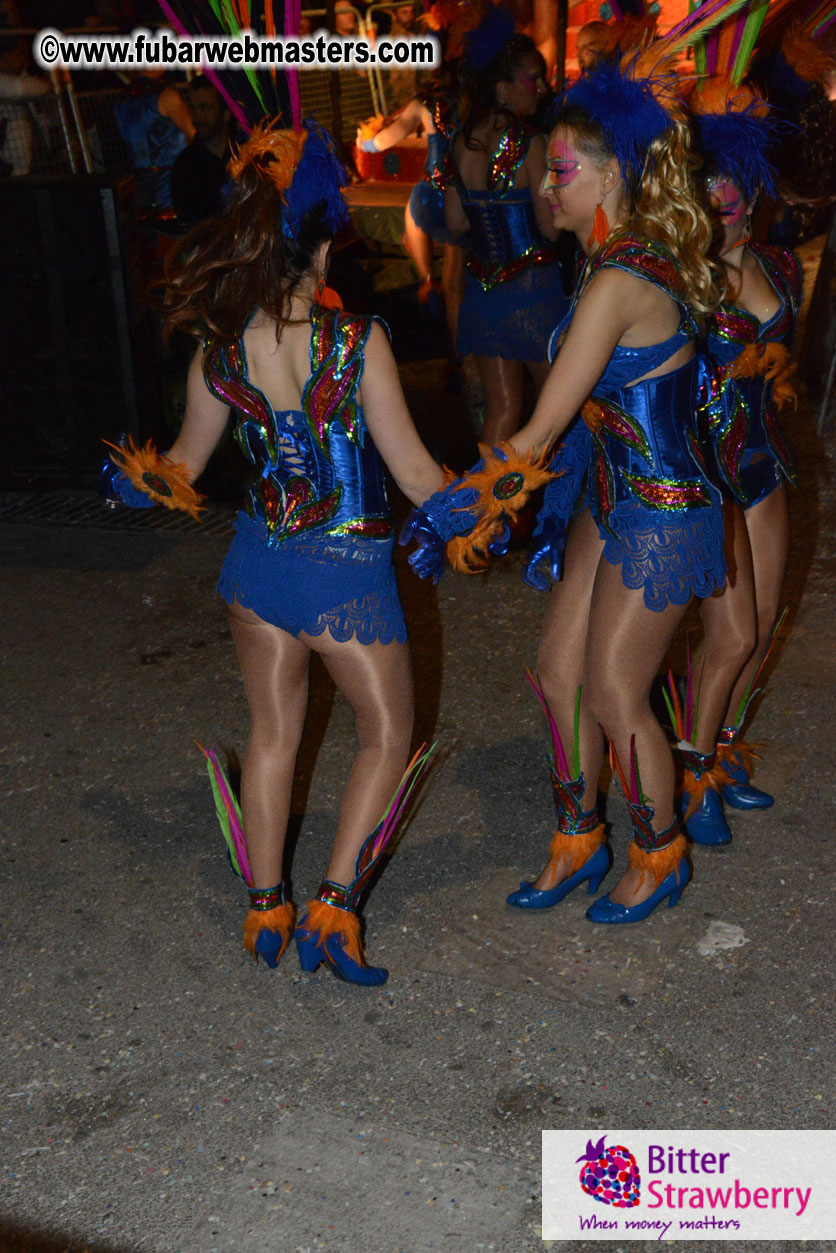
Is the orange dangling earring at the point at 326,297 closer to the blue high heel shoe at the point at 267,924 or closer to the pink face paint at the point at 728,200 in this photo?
the pink face paint at the point at 728,200

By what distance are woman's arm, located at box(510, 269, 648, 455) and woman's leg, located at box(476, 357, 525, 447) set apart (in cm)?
261

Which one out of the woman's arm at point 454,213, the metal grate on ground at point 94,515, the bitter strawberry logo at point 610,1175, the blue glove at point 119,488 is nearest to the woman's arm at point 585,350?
the blue glove at point 119,488

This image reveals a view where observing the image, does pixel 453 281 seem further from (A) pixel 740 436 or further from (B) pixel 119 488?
(B) pixel 119 488

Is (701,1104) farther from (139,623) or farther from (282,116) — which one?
(139,623)

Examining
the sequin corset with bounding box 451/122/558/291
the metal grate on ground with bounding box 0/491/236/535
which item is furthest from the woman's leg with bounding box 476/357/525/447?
the metal grate on ground with bounding box 0/491/236/535

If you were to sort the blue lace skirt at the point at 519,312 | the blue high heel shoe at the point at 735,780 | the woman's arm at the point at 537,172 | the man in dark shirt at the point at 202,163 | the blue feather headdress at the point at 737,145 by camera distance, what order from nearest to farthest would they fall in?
the blue feather headdress at the point at 737,145, the blue high heel shoe at the point at 735,780, the woman's arm at the point at 537,172, the blue lace skirt at the point at 519,312, the man in dark shirt at the point at 202,163

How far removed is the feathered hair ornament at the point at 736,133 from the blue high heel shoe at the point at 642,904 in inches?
68.6

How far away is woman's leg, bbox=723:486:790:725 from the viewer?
3.51 meters

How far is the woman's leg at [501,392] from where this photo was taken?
5307mm

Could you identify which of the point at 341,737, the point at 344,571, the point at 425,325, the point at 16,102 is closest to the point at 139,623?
the point at 341,737

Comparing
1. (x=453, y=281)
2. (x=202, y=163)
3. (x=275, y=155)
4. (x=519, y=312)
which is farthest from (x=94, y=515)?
(x=275, y=155)

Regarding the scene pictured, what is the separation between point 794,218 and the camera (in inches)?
169

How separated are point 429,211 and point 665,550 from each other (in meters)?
3.97

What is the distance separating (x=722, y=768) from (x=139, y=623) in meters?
2.59
